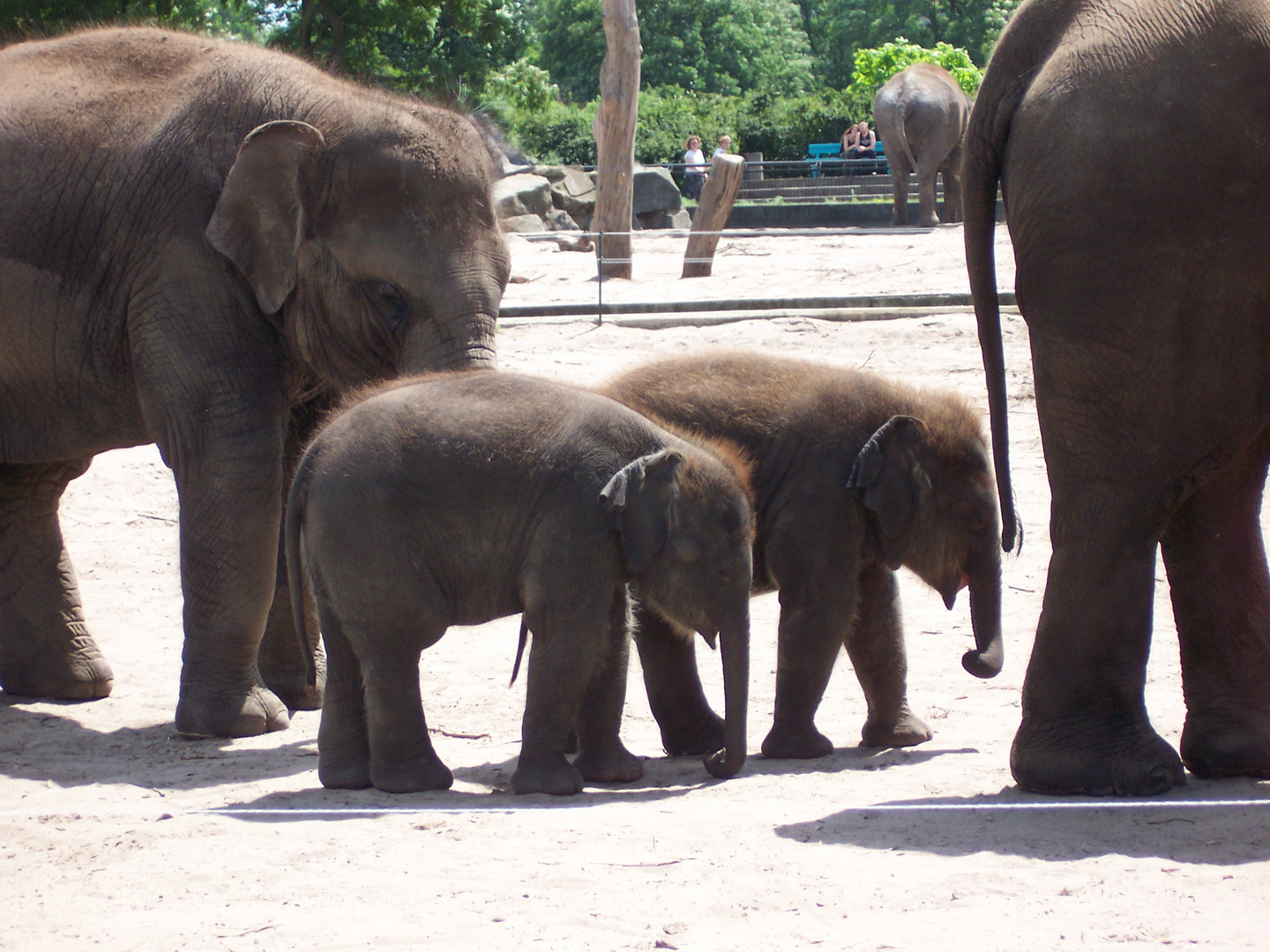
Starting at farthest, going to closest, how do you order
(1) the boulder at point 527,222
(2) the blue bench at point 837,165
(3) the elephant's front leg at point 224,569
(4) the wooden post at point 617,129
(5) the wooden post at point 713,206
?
(2) the blue bench at point 837,165 → (1) the boulder at point 527,222 → (4) the wooden post at point 617,129 → (5) the wooden post at point 713,206 → (3) the elephant's front leg at point 224,569

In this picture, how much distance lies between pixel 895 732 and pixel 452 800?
1460 millimetres

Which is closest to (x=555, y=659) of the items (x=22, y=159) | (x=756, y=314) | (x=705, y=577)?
(x=705, y=577)


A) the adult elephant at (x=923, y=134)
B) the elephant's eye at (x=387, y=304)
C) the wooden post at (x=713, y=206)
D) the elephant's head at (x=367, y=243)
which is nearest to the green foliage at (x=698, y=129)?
the adult elephant at (x=923, y=134)

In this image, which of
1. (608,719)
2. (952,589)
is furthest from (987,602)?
(608,719)

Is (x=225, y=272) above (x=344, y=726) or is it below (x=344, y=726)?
above

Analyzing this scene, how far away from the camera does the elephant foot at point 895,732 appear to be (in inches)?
195

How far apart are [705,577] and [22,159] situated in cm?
267

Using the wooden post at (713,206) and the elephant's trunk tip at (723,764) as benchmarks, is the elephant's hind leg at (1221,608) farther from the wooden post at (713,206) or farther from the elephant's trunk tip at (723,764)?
the wooden post at (713,206)

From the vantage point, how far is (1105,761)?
3.86 meters

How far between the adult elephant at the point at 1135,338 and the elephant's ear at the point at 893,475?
0.74 meters

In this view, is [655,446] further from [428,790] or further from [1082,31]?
[1082,31]

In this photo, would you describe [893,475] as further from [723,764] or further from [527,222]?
[527,222]

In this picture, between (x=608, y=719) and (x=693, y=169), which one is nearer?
(x=608, y=719)

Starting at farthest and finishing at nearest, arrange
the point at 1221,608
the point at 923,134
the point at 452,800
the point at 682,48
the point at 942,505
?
the point at 682,48 < the point at 923,134 < the point at 942,505 < the point at 452,800 < the point at 1221,608
